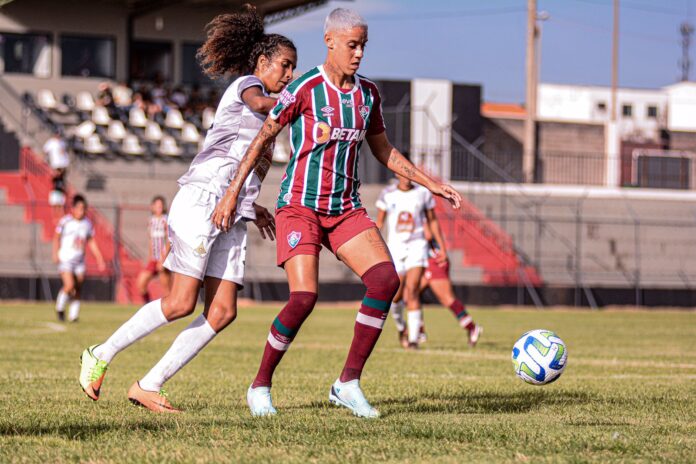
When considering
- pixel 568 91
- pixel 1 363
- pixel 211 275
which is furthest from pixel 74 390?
pixel 568 91

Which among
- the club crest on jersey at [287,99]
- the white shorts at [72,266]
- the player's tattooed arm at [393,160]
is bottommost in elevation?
the white shorts at [72,266]

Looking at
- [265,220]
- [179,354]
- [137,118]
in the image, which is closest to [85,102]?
[137,118]

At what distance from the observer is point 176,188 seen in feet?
102

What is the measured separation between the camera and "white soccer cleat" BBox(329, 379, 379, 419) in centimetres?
672

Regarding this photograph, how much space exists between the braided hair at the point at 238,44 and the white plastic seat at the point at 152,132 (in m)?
26.4

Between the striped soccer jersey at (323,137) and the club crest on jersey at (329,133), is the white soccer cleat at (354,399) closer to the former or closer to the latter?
the striped soccer jersey at (323,137)

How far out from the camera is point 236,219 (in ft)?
22.6

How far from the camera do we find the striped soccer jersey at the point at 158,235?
20.5 metres

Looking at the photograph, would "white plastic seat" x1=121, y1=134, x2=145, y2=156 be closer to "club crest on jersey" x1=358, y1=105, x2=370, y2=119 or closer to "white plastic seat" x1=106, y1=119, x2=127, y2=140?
Answer: "white plastic seat" x1=106, y1=119, x2=127, y2=140

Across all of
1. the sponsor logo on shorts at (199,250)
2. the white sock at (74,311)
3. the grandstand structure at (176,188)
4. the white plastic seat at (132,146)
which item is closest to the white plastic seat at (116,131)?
the grandstand structure at (176,188)

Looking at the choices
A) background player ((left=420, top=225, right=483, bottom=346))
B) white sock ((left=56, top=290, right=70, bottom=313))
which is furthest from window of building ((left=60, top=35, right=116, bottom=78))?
background player ((left=420, top=225, right=483, bottom=346))

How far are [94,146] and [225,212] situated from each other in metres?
26.0

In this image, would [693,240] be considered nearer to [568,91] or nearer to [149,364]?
[149,364]

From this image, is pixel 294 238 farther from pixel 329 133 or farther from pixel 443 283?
pixel 443 283
